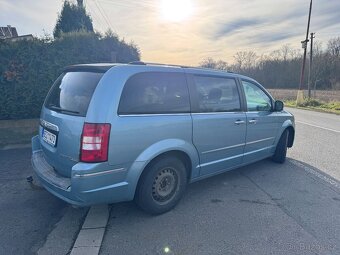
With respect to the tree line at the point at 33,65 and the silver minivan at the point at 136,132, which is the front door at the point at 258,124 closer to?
the silver minivan at the point at 136,132

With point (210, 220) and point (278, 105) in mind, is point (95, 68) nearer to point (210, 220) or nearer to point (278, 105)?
point (210, 220)

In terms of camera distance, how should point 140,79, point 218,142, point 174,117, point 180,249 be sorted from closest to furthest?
point 180,249 → point 140,79 → point 174,117 → point 218,142

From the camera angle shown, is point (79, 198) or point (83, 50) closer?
point (79, 198)

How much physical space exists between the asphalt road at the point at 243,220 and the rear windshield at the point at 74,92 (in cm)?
140

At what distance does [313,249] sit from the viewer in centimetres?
256

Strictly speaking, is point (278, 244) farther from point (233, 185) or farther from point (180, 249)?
point (233, 185)

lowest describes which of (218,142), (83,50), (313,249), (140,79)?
(313,249)

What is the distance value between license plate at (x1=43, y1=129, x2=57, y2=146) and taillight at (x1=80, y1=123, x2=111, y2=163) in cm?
57

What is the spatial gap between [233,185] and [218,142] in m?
0.90

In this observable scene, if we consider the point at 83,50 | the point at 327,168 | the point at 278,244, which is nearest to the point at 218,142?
the point at 278,244

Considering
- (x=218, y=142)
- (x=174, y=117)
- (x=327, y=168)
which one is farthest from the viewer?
(x=327, y=168)

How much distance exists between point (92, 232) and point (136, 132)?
1.20 m

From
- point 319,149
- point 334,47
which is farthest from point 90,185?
point 334,47

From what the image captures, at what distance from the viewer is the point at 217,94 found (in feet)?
12.1
